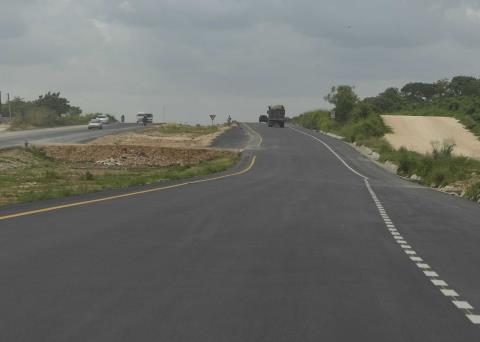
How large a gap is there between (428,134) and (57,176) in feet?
191

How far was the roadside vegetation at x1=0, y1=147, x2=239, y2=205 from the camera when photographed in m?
22.3

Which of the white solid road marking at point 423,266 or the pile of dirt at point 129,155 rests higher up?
the white solid road marking at point 423,266

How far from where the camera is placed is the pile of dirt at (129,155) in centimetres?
4847

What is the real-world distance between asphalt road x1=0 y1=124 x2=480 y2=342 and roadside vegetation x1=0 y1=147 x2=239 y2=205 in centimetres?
507

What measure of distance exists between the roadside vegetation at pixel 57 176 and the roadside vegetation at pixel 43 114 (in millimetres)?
45883

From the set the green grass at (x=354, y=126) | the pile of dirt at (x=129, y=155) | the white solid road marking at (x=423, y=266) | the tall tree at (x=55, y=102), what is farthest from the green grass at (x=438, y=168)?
the tall tree at (x=55, y=102)

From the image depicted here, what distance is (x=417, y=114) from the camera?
383 ft

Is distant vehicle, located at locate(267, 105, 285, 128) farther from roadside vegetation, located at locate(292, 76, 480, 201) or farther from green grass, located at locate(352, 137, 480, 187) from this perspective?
green grass, located at locate(352, 137, 480, 187)

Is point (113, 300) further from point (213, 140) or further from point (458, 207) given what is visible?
point (213, 140)

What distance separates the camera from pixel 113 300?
6.97 metres

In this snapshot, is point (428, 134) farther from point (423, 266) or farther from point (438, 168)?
point (423, 266)

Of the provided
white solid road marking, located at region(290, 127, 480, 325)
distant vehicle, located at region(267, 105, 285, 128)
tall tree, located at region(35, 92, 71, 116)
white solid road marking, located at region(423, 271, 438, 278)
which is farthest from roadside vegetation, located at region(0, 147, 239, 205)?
tall tree, located at region(35, 92, 71, 116)

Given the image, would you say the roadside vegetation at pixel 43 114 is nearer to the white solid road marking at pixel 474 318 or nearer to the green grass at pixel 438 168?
the green grass at pixel 438 168

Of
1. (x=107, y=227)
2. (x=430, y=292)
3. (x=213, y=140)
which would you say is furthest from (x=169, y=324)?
(x=213, y=140)
